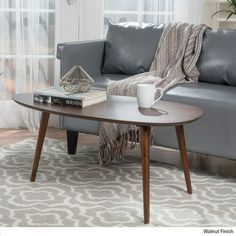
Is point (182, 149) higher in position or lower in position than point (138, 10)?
lower

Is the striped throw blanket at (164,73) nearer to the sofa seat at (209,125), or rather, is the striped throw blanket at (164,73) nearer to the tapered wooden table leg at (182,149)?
the sofa seat at (209,125)

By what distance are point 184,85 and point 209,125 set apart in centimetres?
35

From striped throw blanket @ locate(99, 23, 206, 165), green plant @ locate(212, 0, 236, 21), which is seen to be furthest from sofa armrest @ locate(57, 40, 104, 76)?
green plant @ locate(212, 0, 236, 21)

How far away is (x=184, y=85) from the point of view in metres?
2.75

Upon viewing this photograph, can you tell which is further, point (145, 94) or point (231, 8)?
point (231, 8)

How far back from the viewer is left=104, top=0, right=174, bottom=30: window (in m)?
3.69

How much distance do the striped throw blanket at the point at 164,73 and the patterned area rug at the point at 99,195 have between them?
119mm

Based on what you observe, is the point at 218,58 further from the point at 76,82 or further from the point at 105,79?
the point at 76,82

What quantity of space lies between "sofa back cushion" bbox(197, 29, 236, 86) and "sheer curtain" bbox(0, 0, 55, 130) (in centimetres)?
121

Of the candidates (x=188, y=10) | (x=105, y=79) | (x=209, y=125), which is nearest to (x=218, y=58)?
(x=209, y=125)

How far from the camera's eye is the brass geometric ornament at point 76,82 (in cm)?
229

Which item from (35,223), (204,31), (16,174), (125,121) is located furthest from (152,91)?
(204,31)

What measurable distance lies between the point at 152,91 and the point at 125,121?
0.27 metres

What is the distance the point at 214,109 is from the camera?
2.47 metres
